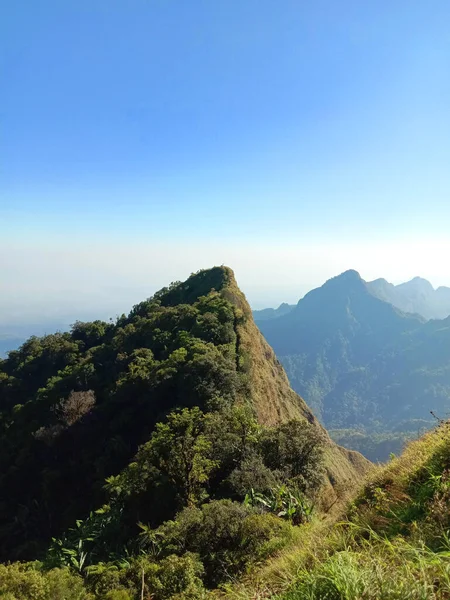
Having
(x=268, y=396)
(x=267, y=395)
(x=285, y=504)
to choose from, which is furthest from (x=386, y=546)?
(x=268, y=396)

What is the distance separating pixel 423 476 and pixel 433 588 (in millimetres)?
3672

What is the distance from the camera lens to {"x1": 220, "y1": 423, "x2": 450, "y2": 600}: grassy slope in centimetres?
402

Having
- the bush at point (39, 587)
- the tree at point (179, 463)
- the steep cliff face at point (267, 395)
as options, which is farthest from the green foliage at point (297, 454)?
the bush at point (39, 587)

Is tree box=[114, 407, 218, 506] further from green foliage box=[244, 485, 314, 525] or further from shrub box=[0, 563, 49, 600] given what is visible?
shrub box=[0, 563, 49, 600]

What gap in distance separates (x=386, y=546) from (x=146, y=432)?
1249 inches

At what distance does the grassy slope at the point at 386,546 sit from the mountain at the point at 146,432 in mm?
10902

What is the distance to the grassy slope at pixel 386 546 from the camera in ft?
13.2

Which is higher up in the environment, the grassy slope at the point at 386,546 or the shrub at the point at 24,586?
the grassy slope at the point at 386,546

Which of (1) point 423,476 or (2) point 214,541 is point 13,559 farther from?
(1) point 423,476

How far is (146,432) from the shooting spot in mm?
34750

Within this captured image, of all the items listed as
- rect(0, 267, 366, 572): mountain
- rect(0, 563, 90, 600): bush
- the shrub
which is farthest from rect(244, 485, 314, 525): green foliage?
the shrub

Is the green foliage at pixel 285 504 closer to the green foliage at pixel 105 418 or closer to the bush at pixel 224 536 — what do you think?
the bush at pixel 224 536

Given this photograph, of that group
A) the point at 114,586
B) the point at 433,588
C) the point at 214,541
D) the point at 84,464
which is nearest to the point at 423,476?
the point at 433,588

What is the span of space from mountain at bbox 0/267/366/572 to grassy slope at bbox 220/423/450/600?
10.9 m
